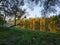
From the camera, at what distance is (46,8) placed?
483cm

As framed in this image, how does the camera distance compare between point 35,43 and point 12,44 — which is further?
point 35,43

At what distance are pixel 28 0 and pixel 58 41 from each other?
23.6ft

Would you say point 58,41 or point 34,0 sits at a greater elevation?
point 34,0

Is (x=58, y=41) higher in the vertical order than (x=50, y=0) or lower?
lower

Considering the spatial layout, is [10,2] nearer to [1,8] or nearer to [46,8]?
[1,8]

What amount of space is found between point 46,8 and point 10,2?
3.09 feet

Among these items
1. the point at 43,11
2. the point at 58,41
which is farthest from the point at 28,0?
the point at 58,41

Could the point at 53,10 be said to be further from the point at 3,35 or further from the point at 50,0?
the point at 3,35

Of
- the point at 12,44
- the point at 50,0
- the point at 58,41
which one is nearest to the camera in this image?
the point at 50,0

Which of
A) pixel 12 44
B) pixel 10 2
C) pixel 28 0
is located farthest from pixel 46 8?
pixel 12 44

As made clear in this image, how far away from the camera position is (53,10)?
4848 mm

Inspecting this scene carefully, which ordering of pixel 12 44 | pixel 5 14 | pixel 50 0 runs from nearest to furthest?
pixel 50 0 < pixel 5 14 < pixel 12 44

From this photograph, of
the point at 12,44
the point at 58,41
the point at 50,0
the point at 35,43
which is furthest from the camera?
the point at 58,41

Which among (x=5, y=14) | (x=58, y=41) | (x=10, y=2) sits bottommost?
(x=58, y=41)
